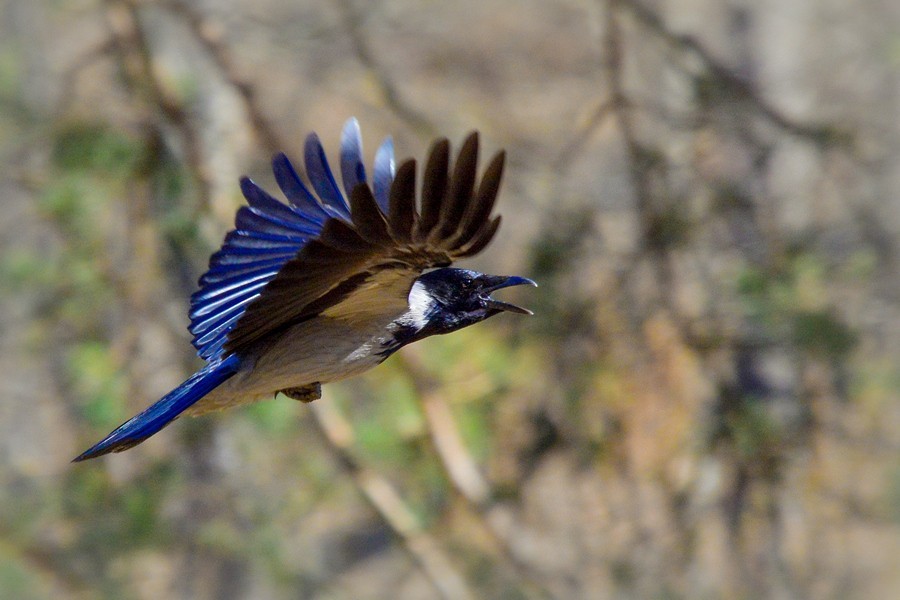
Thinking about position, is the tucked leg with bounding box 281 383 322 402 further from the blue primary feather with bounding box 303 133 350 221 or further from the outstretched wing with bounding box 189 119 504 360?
the blue primary feather with bounding box 303 133 350 221

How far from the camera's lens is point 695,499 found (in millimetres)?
6973

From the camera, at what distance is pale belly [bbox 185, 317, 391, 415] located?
10.0 feet

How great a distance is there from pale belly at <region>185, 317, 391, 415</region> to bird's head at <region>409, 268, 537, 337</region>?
0.10 m

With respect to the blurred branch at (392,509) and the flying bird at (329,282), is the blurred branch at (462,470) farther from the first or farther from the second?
the flying bird at (329,282)

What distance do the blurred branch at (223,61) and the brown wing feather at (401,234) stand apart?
164 inches

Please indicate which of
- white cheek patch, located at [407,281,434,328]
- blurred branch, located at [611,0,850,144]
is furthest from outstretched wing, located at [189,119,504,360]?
blurred branch, located at [611,0,850,144]

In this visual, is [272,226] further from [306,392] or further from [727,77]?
[727,77]

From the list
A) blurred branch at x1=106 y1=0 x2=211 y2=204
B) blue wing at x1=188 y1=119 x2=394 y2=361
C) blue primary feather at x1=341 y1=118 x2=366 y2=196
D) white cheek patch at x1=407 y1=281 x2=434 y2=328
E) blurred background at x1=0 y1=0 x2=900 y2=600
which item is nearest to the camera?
blue primary feather at x1=341 y1=118 x2=366 y2=196

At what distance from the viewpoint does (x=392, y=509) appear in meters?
6.91

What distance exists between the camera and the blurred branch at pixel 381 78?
6.87m

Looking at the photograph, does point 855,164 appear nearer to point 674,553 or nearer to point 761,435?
point 761,435

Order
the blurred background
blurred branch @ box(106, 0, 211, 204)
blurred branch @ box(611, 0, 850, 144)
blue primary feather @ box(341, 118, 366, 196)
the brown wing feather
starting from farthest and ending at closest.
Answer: blurred branch @ box(611, 0, 850, 144)
the blurred background
blurred branch @ box(106, 0, 211, 204)
blue primary feather @ box(341, 118, 366, 196)
the brown wing feather

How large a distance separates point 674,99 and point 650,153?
326 mm

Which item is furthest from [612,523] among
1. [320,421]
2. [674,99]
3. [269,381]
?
[269,381]
